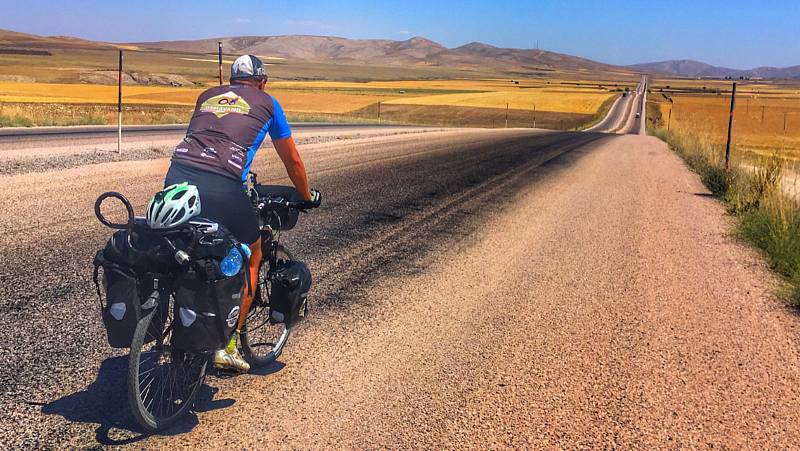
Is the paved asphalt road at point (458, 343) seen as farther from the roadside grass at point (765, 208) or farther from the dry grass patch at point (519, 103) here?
the dry grass patch at point (519, 103)

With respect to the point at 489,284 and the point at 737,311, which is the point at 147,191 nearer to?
the point at 489,284

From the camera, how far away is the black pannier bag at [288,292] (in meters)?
4.03

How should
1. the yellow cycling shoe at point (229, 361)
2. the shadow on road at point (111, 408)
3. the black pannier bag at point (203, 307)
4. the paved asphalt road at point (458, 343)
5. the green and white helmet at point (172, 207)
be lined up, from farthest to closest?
1. the yellow cycling shoe at point (229, 361)
2. the paved asphalt road at point (458, 343)
3. the shadow on road at point (111, 408)
4. the black pannier bag at point (203, 307)
5. the green and white helmet at point (172, 207)

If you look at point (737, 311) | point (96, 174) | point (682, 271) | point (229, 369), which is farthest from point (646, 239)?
point (96, 174)

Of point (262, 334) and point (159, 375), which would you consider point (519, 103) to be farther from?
point (159, 375)

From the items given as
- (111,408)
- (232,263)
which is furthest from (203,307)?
(111,408)

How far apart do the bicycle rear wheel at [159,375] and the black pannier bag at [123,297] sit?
5cm

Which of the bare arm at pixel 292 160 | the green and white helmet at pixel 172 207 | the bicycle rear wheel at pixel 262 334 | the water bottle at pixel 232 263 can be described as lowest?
the bicycle rear wheel at pixel 262 334

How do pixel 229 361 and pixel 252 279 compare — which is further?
pixel 252 279

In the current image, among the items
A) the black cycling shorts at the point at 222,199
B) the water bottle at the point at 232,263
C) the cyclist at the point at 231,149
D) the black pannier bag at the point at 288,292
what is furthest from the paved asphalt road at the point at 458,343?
the black cycling shorts at the point at 222,199

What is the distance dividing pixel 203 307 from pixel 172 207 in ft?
1.68

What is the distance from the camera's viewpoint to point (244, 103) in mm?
3562

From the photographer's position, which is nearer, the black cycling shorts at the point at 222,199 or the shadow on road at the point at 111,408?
the shadow on road at the point at 111,408

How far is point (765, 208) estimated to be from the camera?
365 inches
